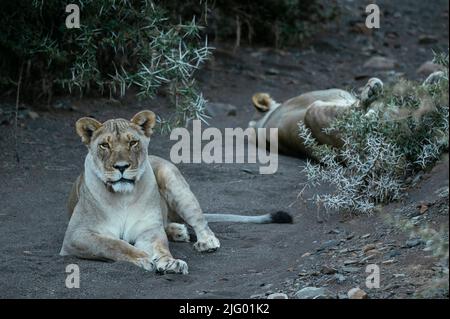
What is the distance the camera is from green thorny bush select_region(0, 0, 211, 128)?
7102mm

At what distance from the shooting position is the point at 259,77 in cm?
1139

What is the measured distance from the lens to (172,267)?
5.24m

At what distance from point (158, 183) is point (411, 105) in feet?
5.68

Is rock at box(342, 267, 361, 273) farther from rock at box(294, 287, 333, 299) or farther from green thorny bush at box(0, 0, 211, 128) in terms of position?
green thorny bush at box(0, 0, 211, 128)

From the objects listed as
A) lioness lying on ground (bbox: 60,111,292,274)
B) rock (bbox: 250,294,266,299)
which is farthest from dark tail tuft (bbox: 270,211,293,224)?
rock (bbox: 250,294,266,299)

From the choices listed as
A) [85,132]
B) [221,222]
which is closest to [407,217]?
[221,222]

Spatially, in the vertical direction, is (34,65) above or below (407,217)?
above

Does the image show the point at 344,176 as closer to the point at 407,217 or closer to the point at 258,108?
the point at 407,217

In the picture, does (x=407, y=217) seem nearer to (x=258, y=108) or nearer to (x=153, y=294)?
(x=153, y=294)

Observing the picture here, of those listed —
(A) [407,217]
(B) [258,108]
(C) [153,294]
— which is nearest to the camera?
(C) [153,294]

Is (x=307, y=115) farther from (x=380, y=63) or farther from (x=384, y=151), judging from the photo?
(x=380, y=63)

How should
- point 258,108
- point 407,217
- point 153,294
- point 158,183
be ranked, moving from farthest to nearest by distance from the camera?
point 258,108, point 158,183, point 407,217, point 153,294
